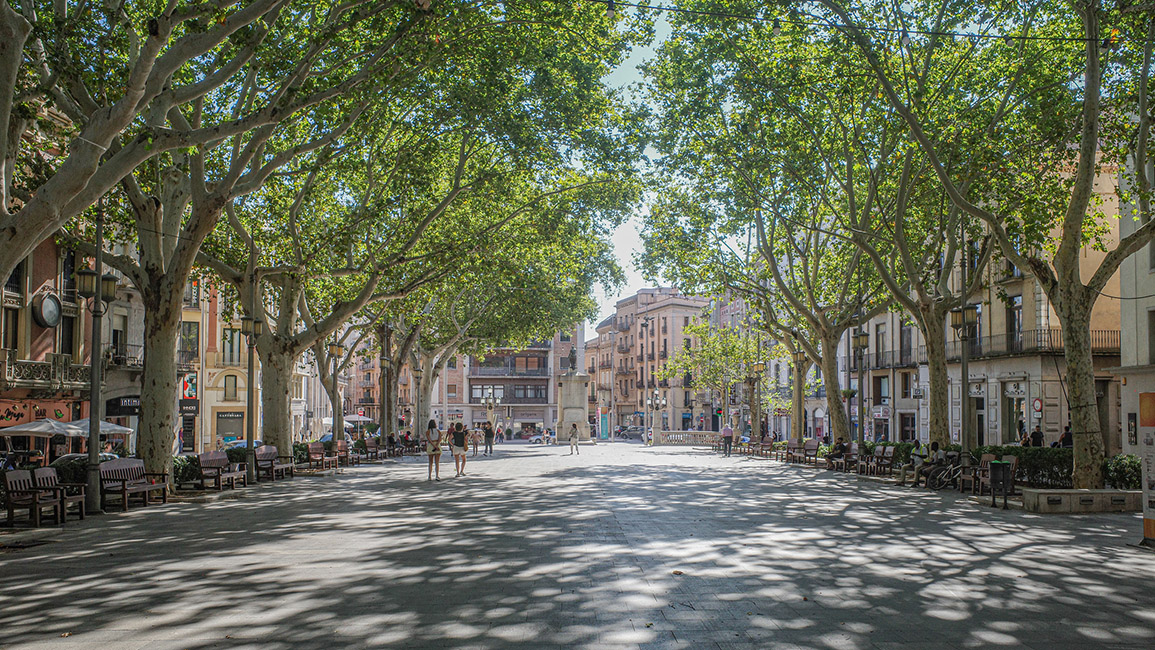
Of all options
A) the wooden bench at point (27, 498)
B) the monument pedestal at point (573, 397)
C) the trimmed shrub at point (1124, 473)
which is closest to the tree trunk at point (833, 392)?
the trimmed shrub at point (1124, 473)

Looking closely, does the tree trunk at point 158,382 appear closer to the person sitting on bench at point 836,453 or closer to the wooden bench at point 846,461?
the wooden bench at point 846,461

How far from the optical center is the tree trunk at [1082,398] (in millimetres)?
16484

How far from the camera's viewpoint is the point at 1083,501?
16.1 m

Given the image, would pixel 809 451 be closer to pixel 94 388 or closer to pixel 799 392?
pixel 799 392

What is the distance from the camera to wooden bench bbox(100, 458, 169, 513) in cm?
1588

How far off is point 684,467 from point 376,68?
1918cm

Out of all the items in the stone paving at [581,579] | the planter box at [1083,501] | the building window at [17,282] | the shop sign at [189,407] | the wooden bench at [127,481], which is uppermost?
the building window at [17,282]

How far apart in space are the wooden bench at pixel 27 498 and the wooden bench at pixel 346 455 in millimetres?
13919

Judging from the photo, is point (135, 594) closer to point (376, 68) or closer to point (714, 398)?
point (376, 68)

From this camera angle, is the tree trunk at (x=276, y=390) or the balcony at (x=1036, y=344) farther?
the balcony at (x=1036, y=344)

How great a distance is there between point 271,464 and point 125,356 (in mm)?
20769

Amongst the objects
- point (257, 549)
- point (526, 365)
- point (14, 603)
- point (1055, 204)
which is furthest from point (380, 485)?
point (526, 365)

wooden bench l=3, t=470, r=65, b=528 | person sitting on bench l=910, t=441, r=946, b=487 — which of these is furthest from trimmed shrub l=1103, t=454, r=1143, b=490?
wooden bench l=3, t=470, r=65, b=528

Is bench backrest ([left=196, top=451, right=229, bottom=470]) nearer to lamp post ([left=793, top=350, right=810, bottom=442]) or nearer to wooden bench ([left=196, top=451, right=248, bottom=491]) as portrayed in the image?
wooden bench ([left=196, top=451, right=248, bottom=491])
